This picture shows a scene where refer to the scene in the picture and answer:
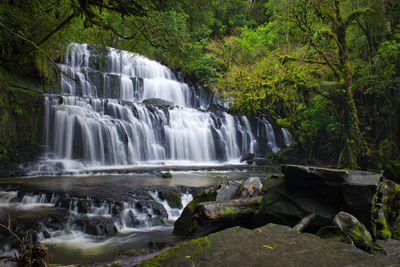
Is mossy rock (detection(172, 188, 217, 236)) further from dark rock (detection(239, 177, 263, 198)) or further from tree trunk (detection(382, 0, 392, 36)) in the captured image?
tree trunk (detection(382, 0, 392, 36))

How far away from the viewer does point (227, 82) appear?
688 inches

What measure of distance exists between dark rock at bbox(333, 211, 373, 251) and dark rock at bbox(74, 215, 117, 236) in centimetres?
423

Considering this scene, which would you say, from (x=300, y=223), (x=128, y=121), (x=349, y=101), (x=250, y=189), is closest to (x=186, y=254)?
(x=300, y=223)

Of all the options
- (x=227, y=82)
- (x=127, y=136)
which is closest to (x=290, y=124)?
(x=227, y=82)

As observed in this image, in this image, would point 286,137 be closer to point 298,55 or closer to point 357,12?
point 298,55

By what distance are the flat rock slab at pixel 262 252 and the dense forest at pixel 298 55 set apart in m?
3.76

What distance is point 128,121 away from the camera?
1438 centimetres

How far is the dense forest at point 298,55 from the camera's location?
6414 mm

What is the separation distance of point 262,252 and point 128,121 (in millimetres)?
12799

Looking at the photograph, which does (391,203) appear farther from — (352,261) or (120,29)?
(120,29)

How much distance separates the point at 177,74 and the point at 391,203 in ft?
65.3

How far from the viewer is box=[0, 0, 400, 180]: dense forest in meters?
6.41

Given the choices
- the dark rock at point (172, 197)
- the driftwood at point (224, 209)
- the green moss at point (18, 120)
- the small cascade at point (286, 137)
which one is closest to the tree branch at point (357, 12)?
the driftwood at point (224, 209)

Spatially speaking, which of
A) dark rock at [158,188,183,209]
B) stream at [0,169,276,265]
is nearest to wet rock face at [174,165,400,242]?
stream at [0,169,276,265]
